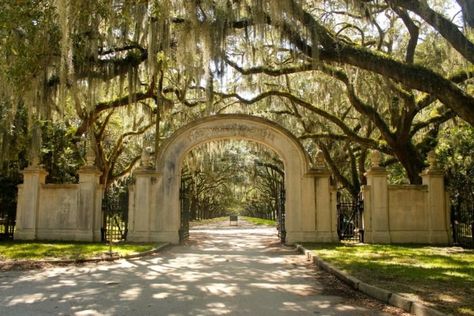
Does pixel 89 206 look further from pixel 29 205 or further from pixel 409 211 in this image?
pixel 409 211

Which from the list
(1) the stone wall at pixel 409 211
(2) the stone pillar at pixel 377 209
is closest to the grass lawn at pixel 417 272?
(2) the stone pillar at pixel 377 209

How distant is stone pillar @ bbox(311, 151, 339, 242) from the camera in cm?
1708

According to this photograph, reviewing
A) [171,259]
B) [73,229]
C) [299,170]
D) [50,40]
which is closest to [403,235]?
[299,170]

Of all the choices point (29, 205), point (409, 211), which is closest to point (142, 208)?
point (29, 205)

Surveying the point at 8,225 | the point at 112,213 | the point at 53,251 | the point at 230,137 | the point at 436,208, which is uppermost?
the point at 230,137

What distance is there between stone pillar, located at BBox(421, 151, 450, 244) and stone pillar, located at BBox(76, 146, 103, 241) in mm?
11292

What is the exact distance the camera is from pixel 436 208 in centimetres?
1670

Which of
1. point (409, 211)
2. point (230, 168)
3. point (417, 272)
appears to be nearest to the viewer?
point (417, 272)

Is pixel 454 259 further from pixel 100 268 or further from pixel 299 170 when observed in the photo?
pixel 100 268

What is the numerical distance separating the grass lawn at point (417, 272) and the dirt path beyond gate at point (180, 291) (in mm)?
557

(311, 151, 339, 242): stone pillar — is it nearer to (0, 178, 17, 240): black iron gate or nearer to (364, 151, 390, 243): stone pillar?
(364, 151, 390, 243): stone pillar

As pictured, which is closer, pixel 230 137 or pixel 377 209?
pixel 377 209

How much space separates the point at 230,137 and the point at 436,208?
7.42 m

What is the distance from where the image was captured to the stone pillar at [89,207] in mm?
16938
